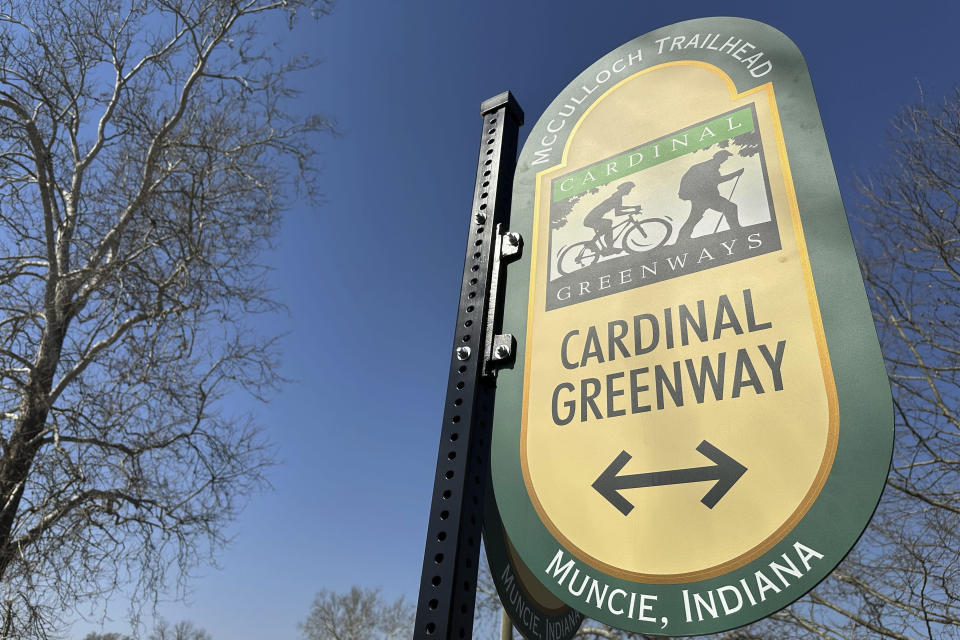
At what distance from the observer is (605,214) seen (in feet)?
6.69

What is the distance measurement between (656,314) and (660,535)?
635 millimetres

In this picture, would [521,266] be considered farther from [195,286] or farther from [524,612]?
[195,286]

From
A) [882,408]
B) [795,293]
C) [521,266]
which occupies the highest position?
[521,266]

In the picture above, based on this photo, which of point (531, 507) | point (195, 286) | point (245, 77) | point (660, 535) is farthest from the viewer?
point (245, 77)

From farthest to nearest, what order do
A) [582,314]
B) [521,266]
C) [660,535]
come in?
[521,266] → [582,314] → [660,535]

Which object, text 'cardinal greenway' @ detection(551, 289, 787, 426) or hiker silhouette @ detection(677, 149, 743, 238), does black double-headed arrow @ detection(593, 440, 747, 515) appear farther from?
hiker silhouette @ detection(677, 149, 743, 238)

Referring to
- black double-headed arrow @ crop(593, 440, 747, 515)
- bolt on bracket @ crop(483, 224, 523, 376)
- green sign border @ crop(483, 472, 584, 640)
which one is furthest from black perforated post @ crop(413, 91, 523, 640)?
green sign border @ crop(483, 472, 584, 640)

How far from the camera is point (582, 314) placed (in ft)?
6.32

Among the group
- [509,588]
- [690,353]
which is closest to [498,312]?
[690,353]

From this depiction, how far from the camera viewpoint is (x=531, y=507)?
177 centimetres

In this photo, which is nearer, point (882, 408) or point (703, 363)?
point (882, 408)

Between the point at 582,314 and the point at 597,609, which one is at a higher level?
the point at 582,314

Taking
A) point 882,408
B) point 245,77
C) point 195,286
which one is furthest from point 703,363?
point 245,77

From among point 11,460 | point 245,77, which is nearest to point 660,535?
point 11,460
